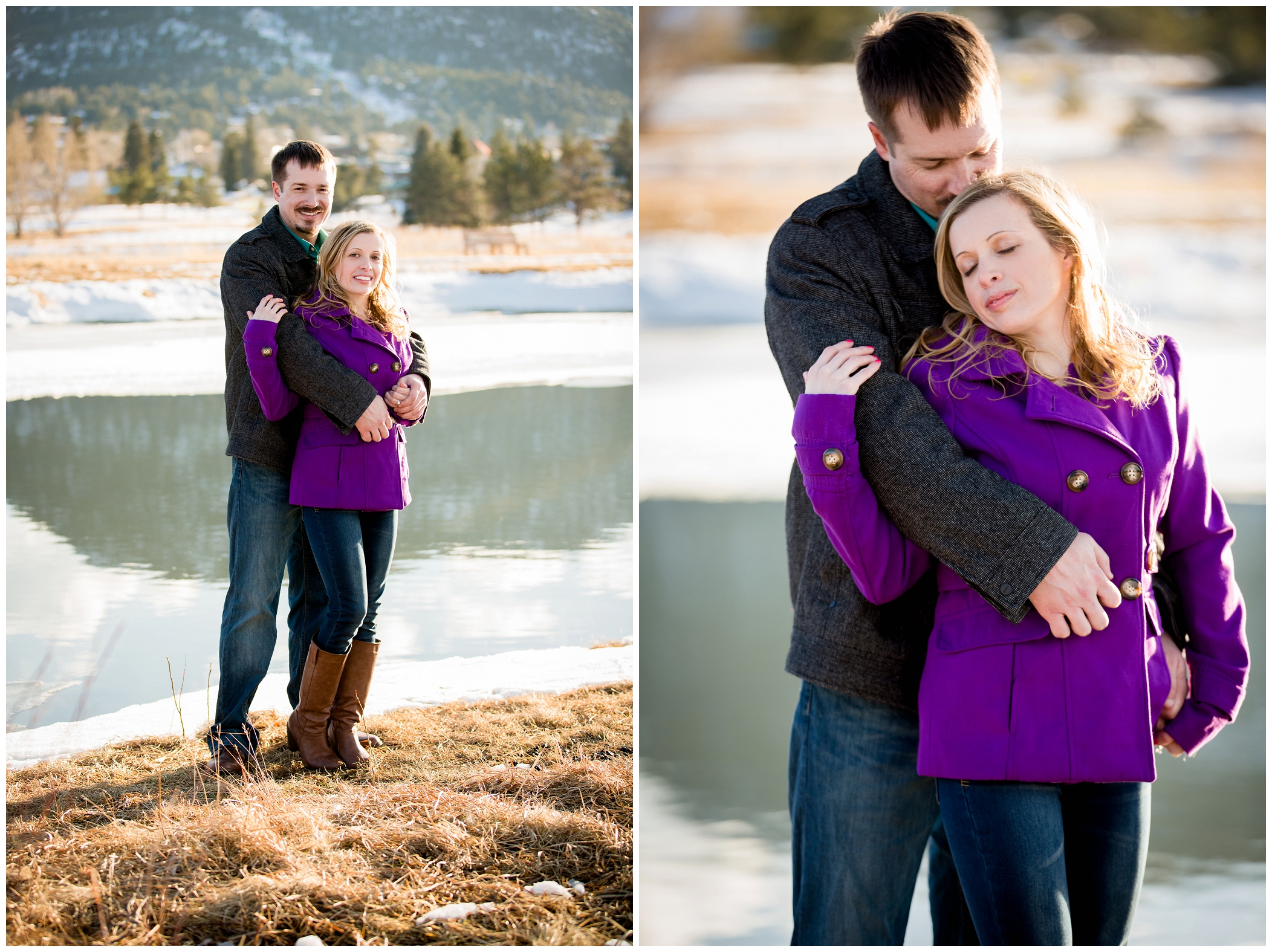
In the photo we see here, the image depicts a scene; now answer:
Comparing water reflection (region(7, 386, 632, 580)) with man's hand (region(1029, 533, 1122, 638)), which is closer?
man's hand (region(1029, 533, 1122, 638))

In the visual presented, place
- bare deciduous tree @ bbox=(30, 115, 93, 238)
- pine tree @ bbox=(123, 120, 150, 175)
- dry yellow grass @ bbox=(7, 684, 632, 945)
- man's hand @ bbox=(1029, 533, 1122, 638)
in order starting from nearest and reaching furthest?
man's hand @ bbox=(1029, 533, 1122, 638)
dry yellow grass @ bbox=(7, 684, 632, 945)
bare deciduous tree @ bbox=(30, 115, 93, 238)
pine tree @ bbox=(123, 120, 150, 175)

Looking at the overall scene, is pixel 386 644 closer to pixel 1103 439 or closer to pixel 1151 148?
pixel 1103 439

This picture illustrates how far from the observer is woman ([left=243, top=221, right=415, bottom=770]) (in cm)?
223

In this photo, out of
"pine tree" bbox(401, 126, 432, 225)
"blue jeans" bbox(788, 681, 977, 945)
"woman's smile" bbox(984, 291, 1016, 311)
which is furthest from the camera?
"pine tree" bbox(401, 126, 432, 225)

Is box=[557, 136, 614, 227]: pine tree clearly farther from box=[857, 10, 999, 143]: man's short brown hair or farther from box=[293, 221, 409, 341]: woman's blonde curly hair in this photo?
box=[857, 10, 999, 143]: man's short brown hair

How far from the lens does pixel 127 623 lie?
2369 mm

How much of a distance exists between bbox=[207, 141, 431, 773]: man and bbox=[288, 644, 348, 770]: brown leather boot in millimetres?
95

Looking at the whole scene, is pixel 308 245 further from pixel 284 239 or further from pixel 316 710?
pixel 316 710

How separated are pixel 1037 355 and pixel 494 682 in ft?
5.00

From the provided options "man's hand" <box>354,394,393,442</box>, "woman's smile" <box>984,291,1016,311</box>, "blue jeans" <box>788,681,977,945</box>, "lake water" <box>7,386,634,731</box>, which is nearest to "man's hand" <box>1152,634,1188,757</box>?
"blue jeans" <box>788,681,977,945</box>

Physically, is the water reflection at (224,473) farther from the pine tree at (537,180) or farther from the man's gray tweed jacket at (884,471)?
the man's gray tweed jacket at (884,471)

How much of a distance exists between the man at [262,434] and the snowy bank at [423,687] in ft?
0.25

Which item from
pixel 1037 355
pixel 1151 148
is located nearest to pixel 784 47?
pixel 1151 148

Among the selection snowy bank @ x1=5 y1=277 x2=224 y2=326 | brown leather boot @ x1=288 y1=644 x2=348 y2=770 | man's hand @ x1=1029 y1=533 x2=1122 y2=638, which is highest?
snowy bank @ x1=5 y1=277 x2=224 y2=326
